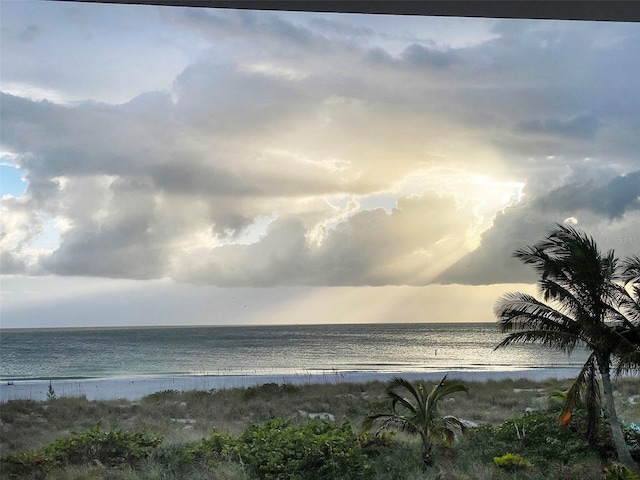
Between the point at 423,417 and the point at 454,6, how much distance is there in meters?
2.09

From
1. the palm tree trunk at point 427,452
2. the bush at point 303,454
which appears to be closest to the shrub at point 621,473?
the palm tree trunk at point 427,452

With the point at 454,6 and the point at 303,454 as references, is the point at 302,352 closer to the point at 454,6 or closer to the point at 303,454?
the point at 303,454

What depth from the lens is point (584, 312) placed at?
134 inches

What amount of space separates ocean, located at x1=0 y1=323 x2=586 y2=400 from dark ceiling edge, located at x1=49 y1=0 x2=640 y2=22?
67.2 inches

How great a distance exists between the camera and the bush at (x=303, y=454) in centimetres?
329

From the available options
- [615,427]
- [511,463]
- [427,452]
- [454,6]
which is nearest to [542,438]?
[511,463]

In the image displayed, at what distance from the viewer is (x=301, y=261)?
3.79 meters

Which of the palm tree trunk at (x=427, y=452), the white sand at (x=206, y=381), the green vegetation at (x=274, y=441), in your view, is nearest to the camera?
the green vegetation at (x=274, y=441)

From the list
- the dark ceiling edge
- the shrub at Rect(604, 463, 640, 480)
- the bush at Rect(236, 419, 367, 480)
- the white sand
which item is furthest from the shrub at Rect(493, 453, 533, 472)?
the dark ceiling edge

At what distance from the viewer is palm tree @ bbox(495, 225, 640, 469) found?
10.9ft

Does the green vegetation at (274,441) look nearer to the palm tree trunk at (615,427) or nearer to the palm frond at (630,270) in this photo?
the palm tree trunk at (615,427)

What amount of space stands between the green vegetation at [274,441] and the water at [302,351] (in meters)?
0.18

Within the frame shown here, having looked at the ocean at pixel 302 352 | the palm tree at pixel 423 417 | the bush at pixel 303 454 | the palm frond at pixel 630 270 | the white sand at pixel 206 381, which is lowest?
the bush at pixel 303 454

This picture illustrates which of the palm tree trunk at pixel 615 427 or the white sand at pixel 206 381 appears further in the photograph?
the white sand at pixel 206 381
